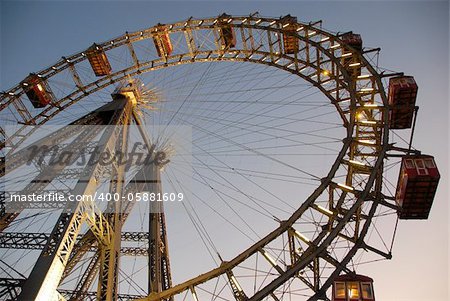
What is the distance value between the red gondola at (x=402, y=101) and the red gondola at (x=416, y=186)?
9.63ft

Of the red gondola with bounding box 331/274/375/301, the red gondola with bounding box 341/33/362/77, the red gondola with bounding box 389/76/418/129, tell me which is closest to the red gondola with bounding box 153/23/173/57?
the red gondola with bounding box 341/33/362/77

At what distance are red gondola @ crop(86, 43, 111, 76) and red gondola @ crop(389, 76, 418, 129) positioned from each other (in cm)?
1579

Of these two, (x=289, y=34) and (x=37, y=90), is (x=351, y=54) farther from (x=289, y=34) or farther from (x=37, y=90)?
(x=37, y=90)

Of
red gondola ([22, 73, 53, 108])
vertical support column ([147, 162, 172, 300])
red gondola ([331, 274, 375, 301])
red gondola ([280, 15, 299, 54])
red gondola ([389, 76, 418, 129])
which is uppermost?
red gondola ([280, 15, 299, 54])

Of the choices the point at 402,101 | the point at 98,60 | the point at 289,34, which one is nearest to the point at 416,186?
the point at 402,101

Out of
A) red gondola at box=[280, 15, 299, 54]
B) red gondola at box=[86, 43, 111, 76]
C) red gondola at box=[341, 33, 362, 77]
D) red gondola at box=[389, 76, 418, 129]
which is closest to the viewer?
red gondola at box=[389, 76, 418, 129]

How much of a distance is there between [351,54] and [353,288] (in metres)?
11.1

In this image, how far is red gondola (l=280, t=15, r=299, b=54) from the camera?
19469mm

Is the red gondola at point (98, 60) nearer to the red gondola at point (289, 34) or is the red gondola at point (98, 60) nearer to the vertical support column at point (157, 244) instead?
the vertical support column at point (157, 244)

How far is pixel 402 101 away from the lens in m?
16.0

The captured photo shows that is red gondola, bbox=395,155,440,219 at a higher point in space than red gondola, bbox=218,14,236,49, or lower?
lower

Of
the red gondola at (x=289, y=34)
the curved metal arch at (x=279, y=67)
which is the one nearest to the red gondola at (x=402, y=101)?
the curved metal arch at (x=279, y=67)

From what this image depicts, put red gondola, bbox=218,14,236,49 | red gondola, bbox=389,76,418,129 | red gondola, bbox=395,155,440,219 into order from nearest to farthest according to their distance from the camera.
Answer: red gondola, bbox=395,155,440,219, red gondola, bbox=389,76,418,129, red gondola, bbox=218,14,236,49

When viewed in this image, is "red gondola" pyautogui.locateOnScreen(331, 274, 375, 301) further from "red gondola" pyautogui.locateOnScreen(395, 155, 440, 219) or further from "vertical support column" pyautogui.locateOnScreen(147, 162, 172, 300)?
"vertical support column" pyautogui.locateOnScreen(147, 162, 172, 300)
